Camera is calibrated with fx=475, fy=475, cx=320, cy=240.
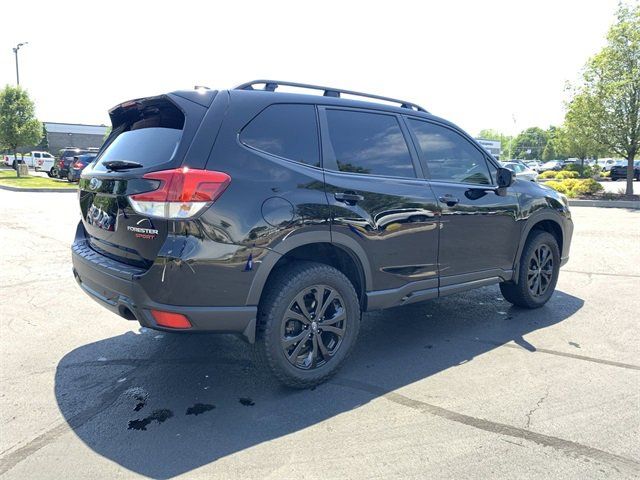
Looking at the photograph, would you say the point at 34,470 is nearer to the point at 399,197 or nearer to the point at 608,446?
the point at 399,197

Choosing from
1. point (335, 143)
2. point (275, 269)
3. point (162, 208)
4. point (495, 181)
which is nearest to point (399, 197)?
point (335, 143)

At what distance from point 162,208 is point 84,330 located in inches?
91.2

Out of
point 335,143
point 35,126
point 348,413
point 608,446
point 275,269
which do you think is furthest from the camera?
point 35,126

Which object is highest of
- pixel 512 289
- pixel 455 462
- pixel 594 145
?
pixel 594 145

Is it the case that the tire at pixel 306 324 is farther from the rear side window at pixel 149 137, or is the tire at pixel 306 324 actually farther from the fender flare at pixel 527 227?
the fender flare at pixel 527 227

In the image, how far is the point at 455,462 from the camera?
2.54 meters

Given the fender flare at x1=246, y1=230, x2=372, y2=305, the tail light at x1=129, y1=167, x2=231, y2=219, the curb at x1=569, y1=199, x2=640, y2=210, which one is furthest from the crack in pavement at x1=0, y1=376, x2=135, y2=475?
the curb at x1=569, y1=199, x2=640, y2=210

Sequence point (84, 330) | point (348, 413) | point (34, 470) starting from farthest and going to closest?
1. point (84, 330)
2. point (348, 413)
3. point (34, 470)

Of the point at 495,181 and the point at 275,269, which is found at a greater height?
the point at 495,181

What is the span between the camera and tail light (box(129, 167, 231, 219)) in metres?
2.76

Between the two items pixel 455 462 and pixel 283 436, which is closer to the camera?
pixel 455 462

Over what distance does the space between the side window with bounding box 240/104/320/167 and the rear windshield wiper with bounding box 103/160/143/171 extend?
716 millimetres

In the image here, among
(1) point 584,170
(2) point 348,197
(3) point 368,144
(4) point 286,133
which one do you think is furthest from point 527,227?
(1) point 584,170

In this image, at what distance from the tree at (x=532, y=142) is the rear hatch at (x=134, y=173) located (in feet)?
394
